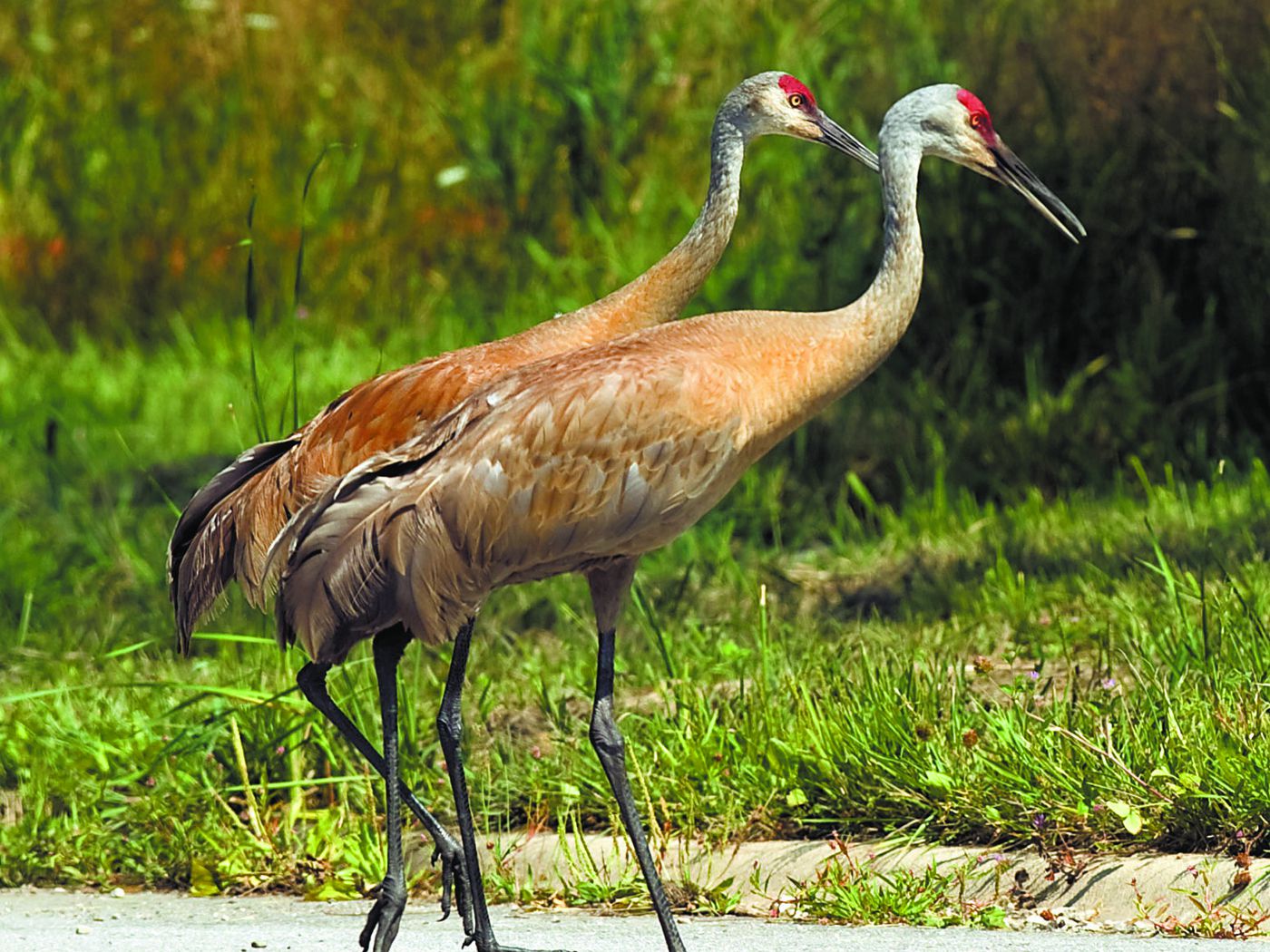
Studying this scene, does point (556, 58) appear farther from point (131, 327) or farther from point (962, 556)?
point (962, 556)

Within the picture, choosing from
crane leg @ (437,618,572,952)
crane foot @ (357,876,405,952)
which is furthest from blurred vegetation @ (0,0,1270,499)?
crane foot @ (357,876,405,952)

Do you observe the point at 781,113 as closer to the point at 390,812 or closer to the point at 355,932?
the point at 390,812

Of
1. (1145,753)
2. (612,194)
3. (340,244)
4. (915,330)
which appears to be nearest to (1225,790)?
(1145,753)

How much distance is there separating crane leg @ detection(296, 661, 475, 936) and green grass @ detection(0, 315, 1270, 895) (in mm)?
360

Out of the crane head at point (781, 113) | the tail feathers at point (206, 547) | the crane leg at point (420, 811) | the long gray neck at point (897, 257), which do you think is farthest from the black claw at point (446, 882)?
the crane head at point (781, 113)

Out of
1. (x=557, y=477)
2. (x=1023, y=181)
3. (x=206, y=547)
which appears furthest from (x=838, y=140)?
(x=206, y=547)

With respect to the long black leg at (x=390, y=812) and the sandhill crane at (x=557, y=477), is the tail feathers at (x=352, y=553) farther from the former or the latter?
the long black leg at (x=390, y=812)

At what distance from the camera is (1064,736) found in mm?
4648

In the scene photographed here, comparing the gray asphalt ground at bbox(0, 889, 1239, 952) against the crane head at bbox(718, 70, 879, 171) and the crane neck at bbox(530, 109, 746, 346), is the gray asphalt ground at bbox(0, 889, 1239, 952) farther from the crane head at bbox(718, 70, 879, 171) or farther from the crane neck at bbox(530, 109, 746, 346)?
the crane head at bbox(718, 70, 879, 171)

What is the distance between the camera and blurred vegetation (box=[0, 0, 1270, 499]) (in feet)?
26.9

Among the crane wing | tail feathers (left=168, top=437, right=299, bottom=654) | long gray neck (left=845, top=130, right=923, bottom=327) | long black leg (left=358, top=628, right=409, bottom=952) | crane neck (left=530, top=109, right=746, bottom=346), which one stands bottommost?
long black leg (left=358, top=628, right=409, bottom=952)

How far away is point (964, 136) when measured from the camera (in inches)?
188

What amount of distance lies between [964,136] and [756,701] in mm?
1477

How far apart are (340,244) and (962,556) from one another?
526 centimetres
